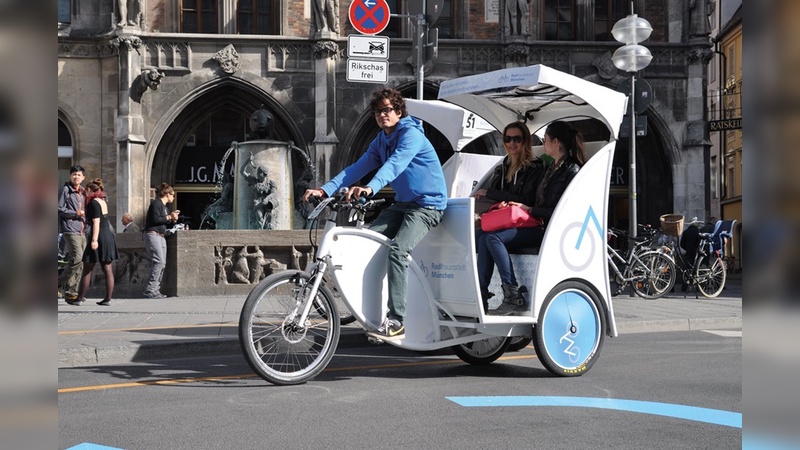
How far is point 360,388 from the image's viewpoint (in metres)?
6.00

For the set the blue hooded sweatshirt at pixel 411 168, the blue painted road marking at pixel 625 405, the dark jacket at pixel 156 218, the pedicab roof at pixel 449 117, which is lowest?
the blue painted road marking at pixel 625 405

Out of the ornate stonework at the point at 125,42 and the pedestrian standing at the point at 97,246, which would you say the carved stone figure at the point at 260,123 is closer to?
the pedestrian standing at the point at 97,246

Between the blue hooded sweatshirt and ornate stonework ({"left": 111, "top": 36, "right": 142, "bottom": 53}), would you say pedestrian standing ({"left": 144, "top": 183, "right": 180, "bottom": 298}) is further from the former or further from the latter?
ornate stonework ({"left": 111, "top": 36, "right": 142, "bottom": 53})

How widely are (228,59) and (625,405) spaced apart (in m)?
23.5

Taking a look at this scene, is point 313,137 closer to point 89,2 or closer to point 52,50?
point 89,2

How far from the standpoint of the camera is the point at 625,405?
5312mm

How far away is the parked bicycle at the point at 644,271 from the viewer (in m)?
15.2

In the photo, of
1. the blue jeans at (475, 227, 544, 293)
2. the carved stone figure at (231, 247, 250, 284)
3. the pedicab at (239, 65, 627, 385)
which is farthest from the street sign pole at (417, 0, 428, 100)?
the blue jeans at (475, 227, 544, 293)

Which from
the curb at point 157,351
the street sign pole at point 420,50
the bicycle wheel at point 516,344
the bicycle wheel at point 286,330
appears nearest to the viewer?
the bicycle wheel at point 286,330

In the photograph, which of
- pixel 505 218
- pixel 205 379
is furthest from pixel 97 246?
pixel 505 218

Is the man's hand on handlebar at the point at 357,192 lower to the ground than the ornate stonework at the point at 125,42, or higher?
lower

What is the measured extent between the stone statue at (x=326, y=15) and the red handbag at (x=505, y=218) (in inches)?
854

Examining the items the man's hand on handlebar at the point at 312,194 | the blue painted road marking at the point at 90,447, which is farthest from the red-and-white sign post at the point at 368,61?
the blue painted road marking at the point at 90,447

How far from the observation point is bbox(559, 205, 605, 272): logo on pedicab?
6531 mm
